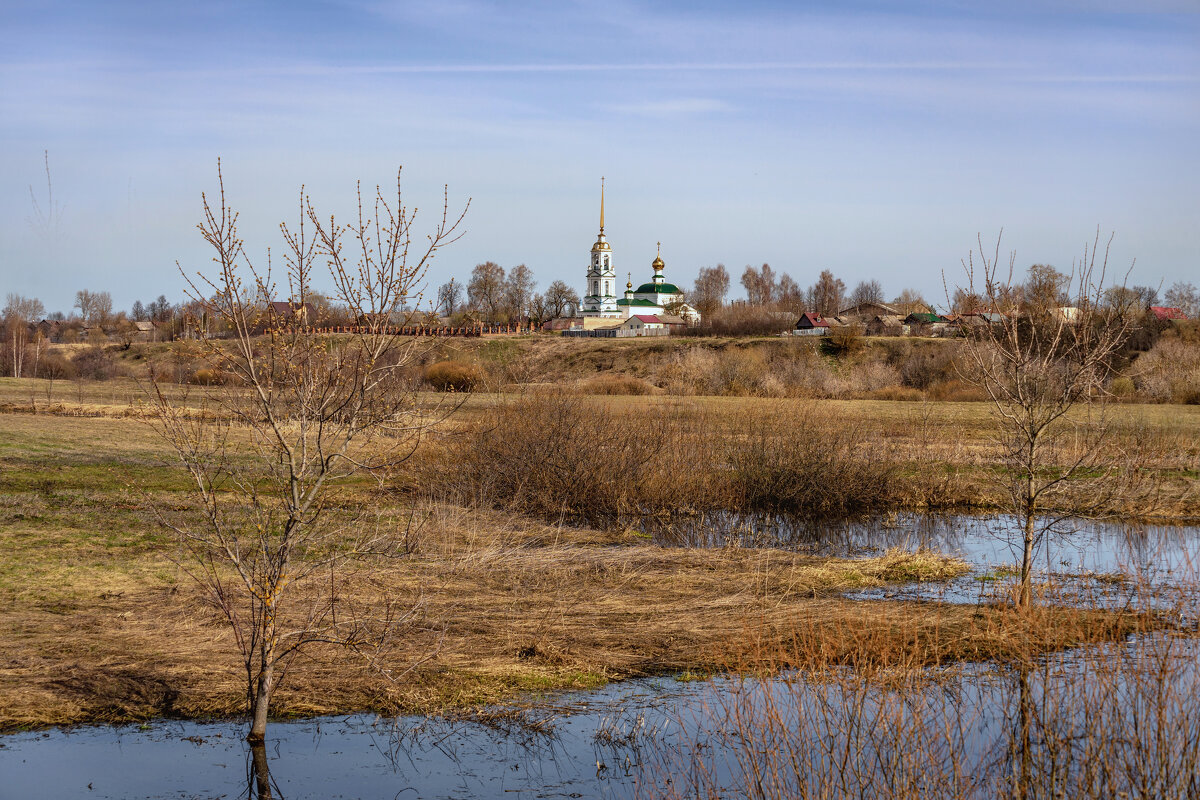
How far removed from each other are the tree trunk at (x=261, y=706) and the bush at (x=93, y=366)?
2364 inches

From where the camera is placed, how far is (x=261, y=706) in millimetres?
8047

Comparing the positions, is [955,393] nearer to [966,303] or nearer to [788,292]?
[966,303]

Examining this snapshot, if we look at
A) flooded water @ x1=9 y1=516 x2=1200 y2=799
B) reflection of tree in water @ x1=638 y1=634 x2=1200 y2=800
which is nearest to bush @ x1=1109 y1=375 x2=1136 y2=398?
flooded water @ x1=9 y1=516 x2=1200 y2=799

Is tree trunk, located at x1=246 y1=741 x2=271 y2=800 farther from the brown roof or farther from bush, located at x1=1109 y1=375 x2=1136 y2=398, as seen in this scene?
the brown roof

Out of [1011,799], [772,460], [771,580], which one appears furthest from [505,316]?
[1011,799]

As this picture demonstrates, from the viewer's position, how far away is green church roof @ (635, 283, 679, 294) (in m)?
169

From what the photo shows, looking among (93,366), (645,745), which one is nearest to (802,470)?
(645,745)

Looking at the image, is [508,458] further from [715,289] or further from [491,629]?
[715,289]

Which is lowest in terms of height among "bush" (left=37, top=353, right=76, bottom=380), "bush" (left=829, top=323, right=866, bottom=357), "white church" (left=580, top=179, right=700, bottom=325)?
"bush" (left=37, top=353, right=76, bottom=380)

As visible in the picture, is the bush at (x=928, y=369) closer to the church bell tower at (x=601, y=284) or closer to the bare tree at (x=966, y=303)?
the bare tree at (x=966, y=303)

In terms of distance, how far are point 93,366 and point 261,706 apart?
6650 centimetres

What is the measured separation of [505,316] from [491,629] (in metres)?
103

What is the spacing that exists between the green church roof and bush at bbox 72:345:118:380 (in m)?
108

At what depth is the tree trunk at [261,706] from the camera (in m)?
7.96
